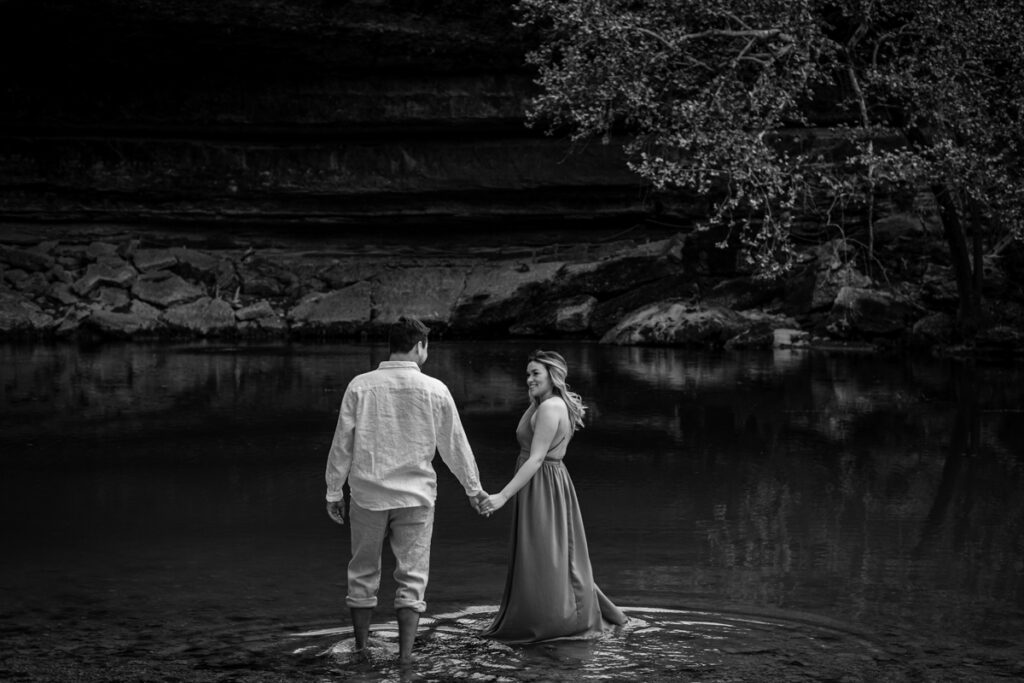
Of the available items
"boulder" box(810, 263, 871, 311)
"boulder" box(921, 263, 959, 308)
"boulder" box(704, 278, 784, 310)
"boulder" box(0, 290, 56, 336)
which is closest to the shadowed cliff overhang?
"boulder" box(0, 290, 56, 336)

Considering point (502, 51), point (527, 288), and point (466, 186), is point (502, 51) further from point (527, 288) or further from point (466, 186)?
point (527, 288)

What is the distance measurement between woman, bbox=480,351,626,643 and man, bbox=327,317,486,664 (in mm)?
377

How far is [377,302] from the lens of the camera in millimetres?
31250

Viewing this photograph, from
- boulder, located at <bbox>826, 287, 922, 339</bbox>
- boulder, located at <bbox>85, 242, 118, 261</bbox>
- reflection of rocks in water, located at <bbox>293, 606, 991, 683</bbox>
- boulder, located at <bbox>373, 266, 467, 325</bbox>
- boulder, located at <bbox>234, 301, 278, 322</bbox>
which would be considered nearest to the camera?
reflection of rocks in water, located at <bbox>293, 606, 991, 683</bbox>

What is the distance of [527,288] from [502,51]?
596 cm

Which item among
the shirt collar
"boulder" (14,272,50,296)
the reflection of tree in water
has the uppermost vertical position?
"boulder" (14,272,50,296)

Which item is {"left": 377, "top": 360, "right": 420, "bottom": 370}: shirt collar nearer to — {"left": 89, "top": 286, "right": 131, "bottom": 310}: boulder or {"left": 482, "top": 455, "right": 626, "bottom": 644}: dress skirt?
{"left": 482, "top": 455, "right": 626, "bottom": 644}: dress skirt

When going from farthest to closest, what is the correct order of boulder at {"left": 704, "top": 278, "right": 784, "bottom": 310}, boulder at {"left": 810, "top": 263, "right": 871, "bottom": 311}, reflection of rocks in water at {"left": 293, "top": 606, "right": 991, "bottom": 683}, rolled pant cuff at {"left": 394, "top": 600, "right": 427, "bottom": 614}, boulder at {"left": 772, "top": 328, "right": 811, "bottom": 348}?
boulder at {"left": 704, "top": 278, "right": 784, "bottom": 310}, boulder at {"left": 810, "top": 263, "right": 871, "bottom": 311}, boulder at {"left": 772, "top": 328, "right": 811, "bottom": 348}, rolled pant cuff at {"left": 394, "top": 600, "right": 427, "bottom": 614}, reflection of rocks in water at {"left": 293, "top": 606, "right": 991, "bottom": 683}

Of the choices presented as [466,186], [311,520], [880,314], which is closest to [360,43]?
[466,186]

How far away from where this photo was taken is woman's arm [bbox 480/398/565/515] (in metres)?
6.33

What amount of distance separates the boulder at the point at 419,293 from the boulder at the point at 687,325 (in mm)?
4365

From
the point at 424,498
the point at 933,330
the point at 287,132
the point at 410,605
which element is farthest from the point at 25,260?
the point at 410,605

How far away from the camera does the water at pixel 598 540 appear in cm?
610

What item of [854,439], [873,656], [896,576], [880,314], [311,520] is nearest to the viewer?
[873,656]
